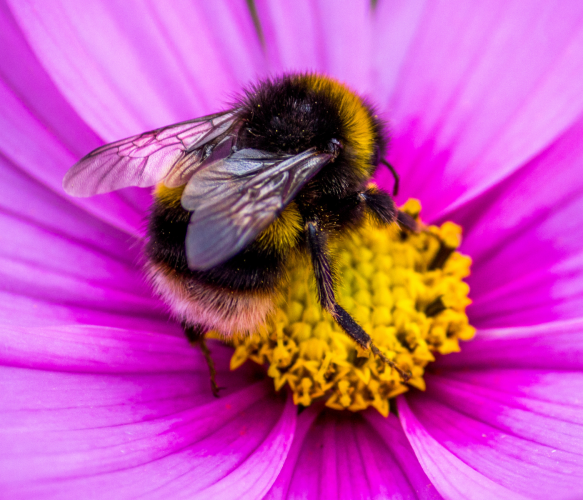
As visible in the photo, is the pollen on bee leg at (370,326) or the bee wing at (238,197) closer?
the bee wing at (238,197)

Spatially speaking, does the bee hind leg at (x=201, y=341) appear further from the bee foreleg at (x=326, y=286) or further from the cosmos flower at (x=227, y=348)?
the bee foreleg at (x=326, y=286)

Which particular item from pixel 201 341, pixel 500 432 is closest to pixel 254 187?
pixel 201 341

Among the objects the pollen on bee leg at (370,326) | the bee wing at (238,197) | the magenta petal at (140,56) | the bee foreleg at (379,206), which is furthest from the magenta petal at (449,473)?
A: the magenta petal at (140,56)

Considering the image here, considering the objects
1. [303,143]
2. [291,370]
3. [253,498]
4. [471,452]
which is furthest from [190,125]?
[471,452]

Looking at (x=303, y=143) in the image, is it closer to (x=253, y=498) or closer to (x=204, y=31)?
(x=253, y=498)

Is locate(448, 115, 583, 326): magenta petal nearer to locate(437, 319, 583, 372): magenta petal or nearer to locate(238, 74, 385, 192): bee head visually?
locate(437, 319, 583, 372): magenta petal

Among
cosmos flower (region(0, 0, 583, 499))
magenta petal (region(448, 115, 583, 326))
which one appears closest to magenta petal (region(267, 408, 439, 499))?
cosmos flower (region(0, 0, 583, 499))

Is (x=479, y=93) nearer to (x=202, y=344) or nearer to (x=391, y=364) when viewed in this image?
(x=391, y=364)
